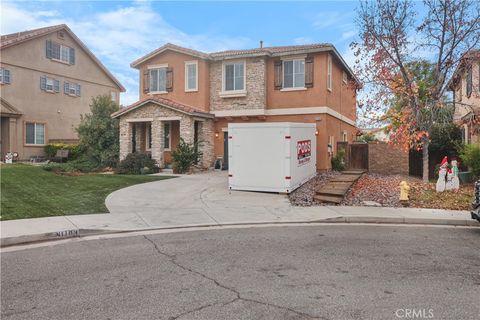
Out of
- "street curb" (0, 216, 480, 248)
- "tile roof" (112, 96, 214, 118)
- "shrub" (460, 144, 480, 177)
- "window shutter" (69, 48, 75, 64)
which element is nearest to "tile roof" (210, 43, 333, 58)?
"tile roof" (112, 96, 214, 118)

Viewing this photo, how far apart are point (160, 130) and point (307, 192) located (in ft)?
31.7

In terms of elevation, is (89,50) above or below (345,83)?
above

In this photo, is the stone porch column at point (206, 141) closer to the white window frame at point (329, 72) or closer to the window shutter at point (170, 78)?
the window shutter at point (170, 78)

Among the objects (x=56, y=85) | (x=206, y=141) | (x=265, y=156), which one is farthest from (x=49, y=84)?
(x=265, y=156)

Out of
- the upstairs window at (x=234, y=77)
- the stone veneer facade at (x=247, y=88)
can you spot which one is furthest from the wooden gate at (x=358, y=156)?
the upstairs window at (x=234, y=77)

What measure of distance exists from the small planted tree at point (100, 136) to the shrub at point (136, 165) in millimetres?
2511

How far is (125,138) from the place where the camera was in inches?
830

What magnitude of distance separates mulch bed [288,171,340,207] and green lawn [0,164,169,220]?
581 cm

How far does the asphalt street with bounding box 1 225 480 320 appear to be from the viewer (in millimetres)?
4211

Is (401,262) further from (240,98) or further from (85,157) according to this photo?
(85,157)

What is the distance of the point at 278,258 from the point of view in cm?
621

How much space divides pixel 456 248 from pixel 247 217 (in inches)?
186

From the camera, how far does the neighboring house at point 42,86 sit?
2556 cm

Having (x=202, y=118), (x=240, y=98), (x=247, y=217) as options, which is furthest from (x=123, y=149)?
(x=247, y=217)
